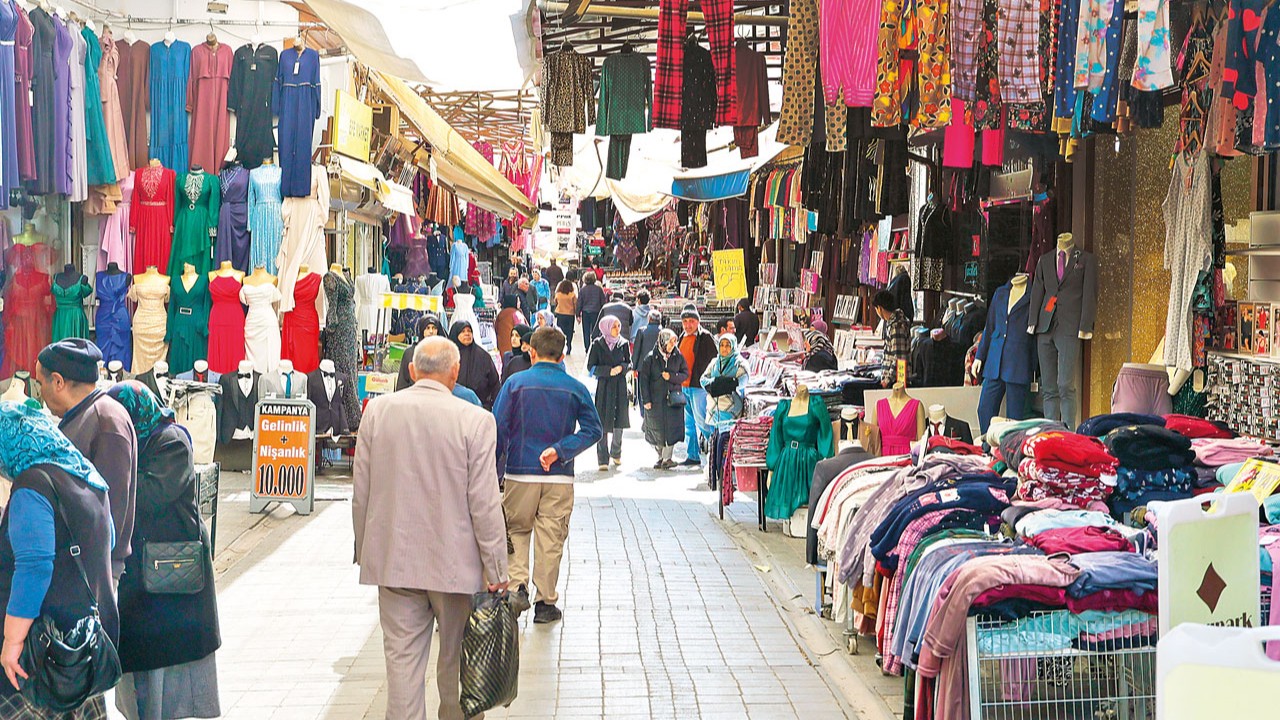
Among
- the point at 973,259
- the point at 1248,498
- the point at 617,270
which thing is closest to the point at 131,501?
the point at 1248,498

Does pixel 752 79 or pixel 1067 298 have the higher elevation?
pixel 752 79

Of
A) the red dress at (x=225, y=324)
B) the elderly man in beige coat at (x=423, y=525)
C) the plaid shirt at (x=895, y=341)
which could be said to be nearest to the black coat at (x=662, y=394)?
the plaid shirt at (x=895, y=341)

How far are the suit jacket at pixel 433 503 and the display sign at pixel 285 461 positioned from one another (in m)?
5.65

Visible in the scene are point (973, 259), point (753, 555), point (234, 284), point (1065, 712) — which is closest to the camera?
point (1065, 712)

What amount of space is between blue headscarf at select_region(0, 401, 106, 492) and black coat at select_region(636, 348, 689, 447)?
33.9ft

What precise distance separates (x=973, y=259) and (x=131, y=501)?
1018 centimetres

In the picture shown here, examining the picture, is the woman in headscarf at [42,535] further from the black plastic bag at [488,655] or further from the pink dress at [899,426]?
the pink dress at [899,426]

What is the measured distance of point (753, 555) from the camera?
10172 millimetres

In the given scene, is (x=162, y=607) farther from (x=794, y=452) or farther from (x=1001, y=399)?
(x=1001, y=399)

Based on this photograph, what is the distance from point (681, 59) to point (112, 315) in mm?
6145

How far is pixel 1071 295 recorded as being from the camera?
10852 millimetres

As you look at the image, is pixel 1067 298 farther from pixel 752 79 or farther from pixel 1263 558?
pixel 1263 558

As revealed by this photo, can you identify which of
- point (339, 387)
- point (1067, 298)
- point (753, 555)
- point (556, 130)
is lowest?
point (753, 555)

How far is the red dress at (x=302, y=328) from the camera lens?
12945 millimetres
